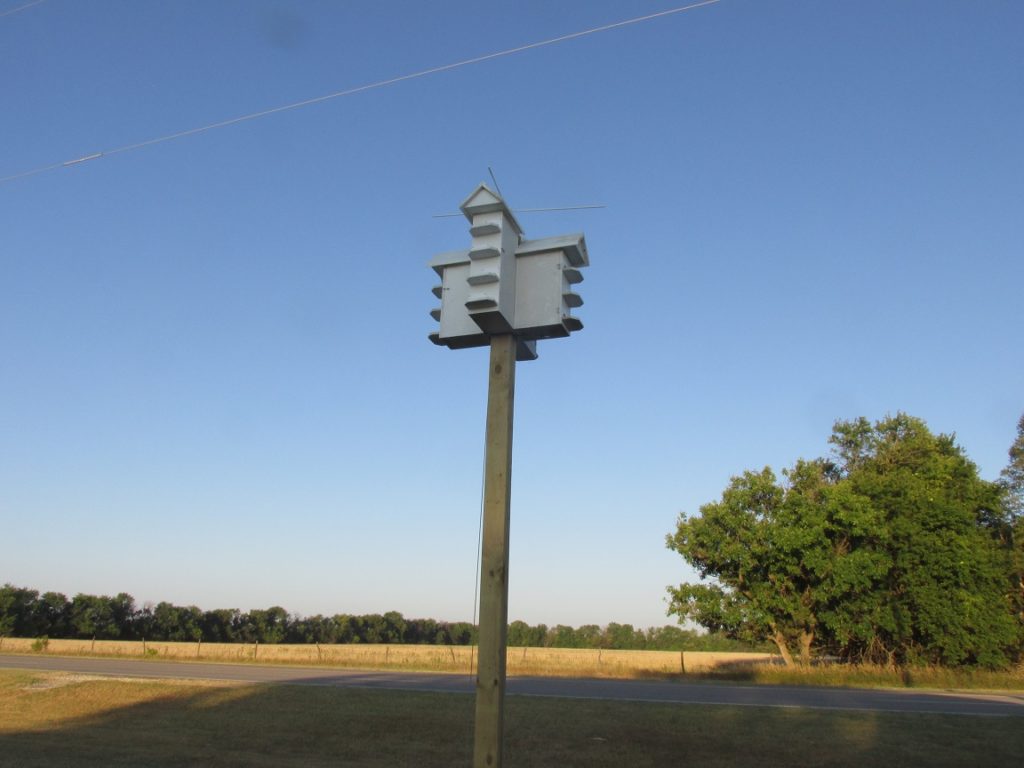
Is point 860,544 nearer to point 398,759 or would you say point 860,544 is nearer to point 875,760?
point 875,760

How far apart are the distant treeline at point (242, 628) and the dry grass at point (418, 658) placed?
13.6 meters

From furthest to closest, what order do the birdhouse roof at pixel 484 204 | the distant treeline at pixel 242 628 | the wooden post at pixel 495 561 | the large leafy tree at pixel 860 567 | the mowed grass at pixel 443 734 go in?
1. the distant treeline at pixel 242 628
2. the large leafy tree at pixel 860 567
3. the mowed grass at pixel 443 734
4. the birdhouse roof at pixel 484 204
5. the wooden post at pixel 495 561

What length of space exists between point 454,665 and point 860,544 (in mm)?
15783

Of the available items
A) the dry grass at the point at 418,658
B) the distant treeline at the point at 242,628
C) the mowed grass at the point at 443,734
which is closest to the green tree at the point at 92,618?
the distant treeline at the point at 242,628

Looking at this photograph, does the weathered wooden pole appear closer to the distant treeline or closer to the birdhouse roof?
the birdhouse roof

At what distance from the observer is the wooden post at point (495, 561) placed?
5.18 metres

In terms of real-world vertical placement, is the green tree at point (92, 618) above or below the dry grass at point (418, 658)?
above

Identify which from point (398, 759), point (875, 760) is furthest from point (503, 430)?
point (875, 760)

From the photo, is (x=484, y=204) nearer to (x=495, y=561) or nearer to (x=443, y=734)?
(x=495, y=561)

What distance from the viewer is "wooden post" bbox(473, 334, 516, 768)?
17.0 feet

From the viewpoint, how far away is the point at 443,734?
10.5 metres

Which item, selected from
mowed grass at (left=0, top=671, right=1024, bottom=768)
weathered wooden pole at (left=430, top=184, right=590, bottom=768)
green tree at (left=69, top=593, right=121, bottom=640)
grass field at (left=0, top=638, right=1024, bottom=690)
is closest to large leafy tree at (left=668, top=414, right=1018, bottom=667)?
grass field at (left=0, top=638, right=1024, bottom=690)

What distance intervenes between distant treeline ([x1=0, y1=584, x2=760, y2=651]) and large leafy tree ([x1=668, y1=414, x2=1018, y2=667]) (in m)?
25.1

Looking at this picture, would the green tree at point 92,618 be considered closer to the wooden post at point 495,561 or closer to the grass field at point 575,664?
the grass field at point 575,664
